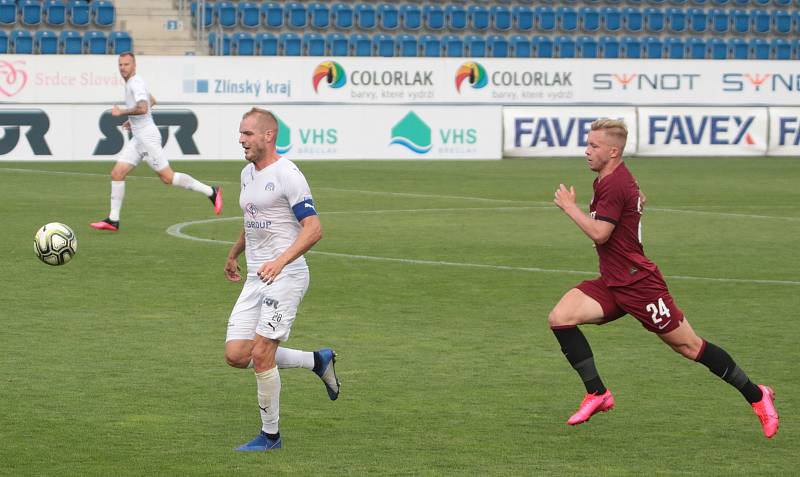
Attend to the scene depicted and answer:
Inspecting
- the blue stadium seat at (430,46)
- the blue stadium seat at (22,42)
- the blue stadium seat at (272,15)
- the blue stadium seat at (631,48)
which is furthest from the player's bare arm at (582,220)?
the blue stadium seat at (631,48)

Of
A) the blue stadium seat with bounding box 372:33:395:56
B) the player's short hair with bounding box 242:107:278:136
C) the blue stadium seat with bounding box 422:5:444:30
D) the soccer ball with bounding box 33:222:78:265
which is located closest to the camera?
the player's short hair with bounding box 242:107:278:136

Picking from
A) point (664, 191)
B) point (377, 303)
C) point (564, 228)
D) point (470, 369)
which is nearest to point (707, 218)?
point (564, 228)

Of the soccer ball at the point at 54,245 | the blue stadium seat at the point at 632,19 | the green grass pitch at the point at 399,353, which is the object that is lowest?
the green grass pitch at the point at 399,353

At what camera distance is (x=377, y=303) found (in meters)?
12.2

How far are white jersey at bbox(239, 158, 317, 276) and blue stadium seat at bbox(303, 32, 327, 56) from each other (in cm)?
2882

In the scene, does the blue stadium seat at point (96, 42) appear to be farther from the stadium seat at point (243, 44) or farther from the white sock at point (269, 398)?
the white sock at point (269, 398)

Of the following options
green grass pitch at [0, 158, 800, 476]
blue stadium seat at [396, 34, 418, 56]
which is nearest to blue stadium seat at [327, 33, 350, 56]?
blue stadium seat at [396, 34, 418, 56]

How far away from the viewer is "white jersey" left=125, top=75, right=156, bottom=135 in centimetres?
1758

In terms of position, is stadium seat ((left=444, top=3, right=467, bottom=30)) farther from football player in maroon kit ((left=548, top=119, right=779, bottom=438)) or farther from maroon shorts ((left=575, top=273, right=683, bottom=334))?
maroon shorts ((left=575, top=273, right=683, bottom=334))

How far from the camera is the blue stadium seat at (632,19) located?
39.5 m

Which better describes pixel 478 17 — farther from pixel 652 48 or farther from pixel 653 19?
pixel 653 19

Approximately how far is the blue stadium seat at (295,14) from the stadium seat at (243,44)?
1847 millimetres

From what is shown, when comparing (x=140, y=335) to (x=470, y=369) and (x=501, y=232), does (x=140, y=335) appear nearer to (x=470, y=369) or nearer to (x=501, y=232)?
(x=470, y=369)

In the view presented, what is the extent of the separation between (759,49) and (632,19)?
146 inches
